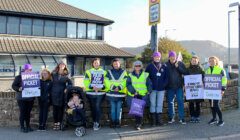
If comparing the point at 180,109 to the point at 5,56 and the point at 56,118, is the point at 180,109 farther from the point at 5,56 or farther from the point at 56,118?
the point at 5,56

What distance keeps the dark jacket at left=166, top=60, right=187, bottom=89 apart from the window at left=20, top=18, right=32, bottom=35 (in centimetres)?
2181

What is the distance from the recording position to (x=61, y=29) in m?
30.8

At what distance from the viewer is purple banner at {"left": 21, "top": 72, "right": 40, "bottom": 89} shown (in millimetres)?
8750

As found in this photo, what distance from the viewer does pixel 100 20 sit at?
107 feet

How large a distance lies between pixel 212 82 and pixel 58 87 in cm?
445

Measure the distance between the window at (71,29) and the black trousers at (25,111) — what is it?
901 inches

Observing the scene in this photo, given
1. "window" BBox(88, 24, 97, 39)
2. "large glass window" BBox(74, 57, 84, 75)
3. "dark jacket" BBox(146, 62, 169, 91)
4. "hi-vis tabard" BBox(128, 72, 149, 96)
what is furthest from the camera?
"window" BBox(88, 24, 97, 39)

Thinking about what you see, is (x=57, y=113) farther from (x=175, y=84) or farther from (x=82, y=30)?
(x=82, y=30)

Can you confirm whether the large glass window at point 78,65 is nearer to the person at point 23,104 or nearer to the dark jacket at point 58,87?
the dark jacket at point 58,87

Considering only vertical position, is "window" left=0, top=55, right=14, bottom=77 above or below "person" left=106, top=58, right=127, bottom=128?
above

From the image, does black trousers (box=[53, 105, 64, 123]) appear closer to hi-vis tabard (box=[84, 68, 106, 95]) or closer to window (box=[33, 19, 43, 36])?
hi-vis tabard (box=[84, 68, 106, 95])

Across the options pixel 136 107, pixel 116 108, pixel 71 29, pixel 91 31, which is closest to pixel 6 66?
pixel 71 29

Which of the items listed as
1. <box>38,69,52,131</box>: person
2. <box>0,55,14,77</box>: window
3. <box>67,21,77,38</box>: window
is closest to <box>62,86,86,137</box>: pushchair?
<box>38,69,52,131</box>: person

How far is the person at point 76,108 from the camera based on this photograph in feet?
27.6
